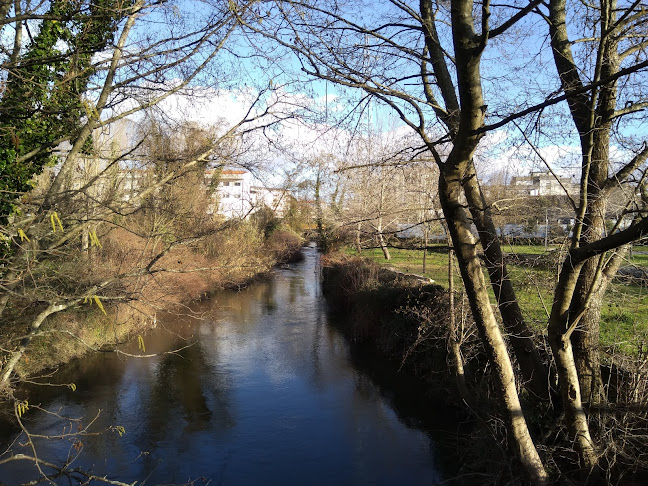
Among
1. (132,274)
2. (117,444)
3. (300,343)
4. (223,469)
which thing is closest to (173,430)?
(117,444)

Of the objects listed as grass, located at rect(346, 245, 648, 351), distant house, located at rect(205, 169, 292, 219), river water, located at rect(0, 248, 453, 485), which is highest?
distant house, located at rect(205, 169, 292, 219)

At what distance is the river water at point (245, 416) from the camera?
729 cm

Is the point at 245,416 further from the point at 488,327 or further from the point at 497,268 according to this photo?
the point at 488,327

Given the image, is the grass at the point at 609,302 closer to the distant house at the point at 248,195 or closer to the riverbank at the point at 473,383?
the riverbank at the point at 473,383

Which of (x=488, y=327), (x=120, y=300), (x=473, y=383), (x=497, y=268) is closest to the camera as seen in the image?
(x=488, y=327)

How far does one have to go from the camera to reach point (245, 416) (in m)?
9.06

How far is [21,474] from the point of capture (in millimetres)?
7066

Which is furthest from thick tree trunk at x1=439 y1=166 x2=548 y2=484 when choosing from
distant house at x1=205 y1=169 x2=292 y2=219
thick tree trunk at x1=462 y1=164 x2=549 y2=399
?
distant house at x1=205 y1=169 x2=292 y2=219

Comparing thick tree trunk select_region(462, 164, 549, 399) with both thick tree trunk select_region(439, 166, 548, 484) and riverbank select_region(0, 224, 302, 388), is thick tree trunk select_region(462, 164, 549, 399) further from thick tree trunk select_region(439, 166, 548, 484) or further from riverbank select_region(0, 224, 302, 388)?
riverbank select_region(0, 224, 302, 388)

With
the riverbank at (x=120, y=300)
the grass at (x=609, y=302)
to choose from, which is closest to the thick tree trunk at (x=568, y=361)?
the grass at (x=609, y=302)

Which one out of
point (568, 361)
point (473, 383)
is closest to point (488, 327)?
point (568, 361)

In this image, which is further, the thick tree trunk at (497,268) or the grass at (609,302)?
the grass at (609,302)

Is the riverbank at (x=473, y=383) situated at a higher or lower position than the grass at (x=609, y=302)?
lower

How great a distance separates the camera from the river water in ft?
23.9
